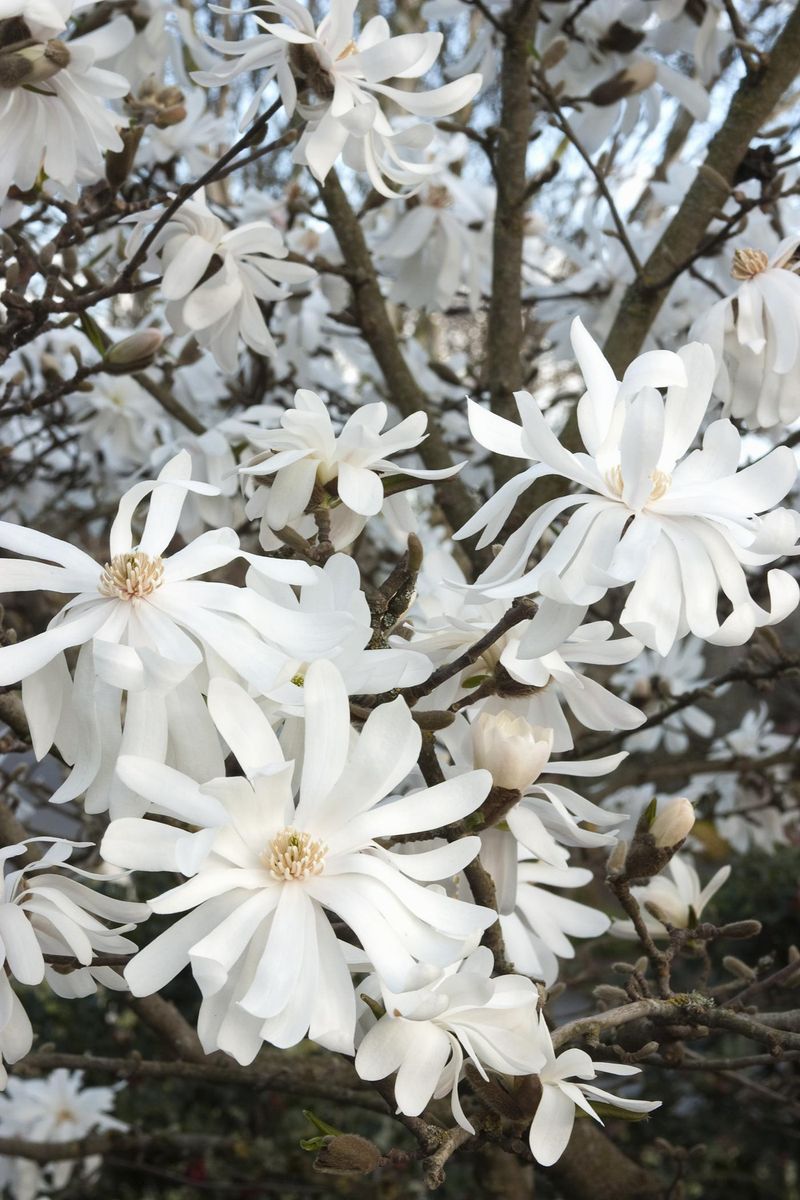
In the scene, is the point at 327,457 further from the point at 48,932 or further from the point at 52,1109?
the point at 52,1109

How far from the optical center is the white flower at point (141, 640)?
0.56 metres

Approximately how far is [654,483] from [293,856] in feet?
0.92

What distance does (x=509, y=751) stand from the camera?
2.10 feet

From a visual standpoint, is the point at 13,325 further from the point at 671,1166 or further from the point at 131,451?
the point at 671,1166

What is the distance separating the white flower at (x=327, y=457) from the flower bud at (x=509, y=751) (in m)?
0.16

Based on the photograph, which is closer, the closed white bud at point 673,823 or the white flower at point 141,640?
the white flower at point 141,640

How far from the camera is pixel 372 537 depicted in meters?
2.33

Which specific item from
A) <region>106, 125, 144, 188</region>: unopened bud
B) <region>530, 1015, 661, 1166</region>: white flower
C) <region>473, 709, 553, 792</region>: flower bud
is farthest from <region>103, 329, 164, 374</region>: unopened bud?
<region>530, 1015, 661, 1166</region>: white flower

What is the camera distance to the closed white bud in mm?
729

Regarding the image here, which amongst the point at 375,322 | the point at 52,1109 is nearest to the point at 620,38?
the point at 375,322

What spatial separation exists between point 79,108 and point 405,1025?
0.78m

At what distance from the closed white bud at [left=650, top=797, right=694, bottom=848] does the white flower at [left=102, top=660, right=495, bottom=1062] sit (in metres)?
0.24

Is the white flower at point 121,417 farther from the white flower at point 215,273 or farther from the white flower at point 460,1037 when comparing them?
the white flower at point 460,1037

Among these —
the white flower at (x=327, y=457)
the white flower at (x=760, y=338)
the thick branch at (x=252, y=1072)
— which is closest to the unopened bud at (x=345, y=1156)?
the white flower at (x=327, y=457)
